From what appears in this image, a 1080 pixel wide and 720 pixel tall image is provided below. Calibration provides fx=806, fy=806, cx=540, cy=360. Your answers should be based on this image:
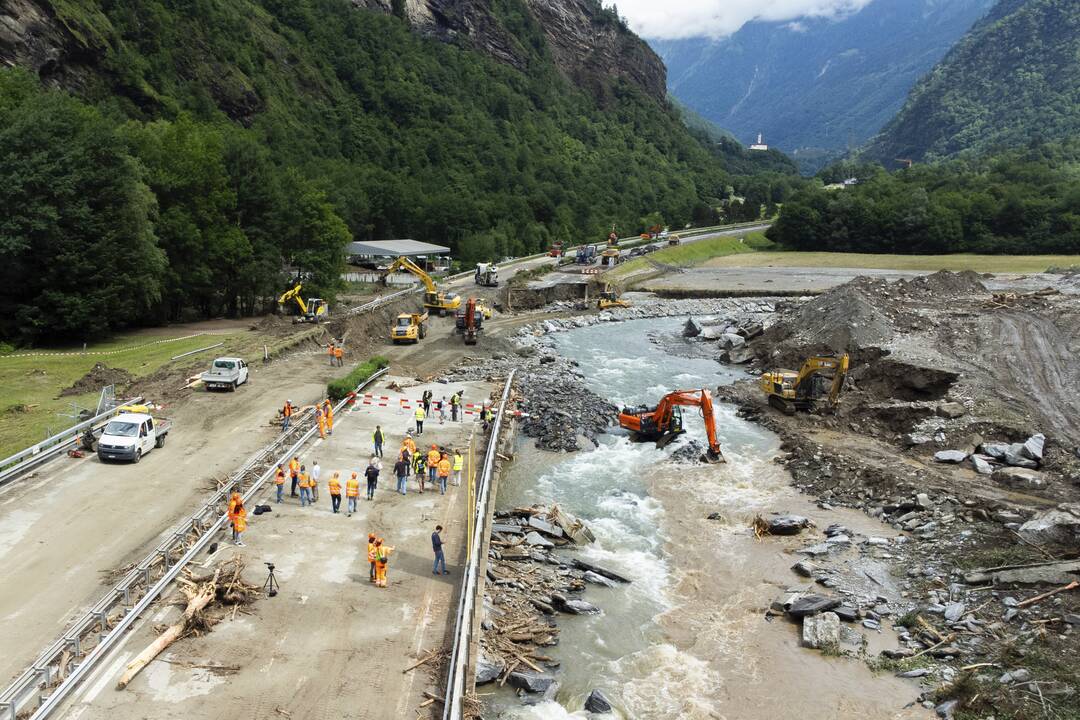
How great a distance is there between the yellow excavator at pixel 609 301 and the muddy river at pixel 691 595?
127 feet

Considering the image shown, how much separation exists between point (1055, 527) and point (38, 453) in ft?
107

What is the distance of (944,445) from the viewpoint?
35.7 meters

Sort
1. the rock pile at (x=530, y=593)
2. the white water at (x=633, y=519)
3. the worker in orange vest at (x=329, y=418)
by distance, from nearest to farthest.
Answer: the rock pile at (x=530, y=593), the white water at (x=633, y=519), the worker in orange vest at (x=329, y=418)

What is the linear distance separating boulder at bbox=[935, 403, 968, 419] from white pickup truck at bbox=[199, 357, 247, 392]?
3357cm

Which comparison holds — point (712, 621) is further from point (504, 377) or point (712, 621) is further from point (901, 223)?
point (901, 223)

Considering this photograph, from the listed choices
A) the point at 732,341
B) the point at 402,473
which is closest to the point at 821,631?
the point at 402,473

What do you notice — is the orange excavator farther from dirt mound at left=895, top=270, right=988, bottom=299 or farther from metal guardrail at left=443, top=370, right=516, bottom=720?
dirt mound at left=895, top=270, right=988, bottom=299

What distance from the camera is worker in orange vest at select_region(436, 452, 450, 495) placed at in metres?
26.9

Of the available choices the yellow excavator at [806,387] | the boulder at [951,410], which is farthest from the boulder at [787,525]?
the yellow excavator at [806,387]

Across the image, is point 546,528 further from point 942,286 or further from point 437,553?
point 942,286

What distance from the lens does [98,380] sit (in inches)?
1463

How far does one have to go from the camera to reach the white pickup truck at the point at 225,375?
37.5 metres

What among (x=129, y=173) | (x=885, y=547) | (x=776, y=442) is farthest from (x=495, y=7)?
(x=885, y=547)

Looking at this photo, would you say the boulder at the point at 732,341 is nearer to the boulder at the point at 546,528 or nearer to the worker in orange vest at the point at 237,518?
the boulder at the point at 546,528
